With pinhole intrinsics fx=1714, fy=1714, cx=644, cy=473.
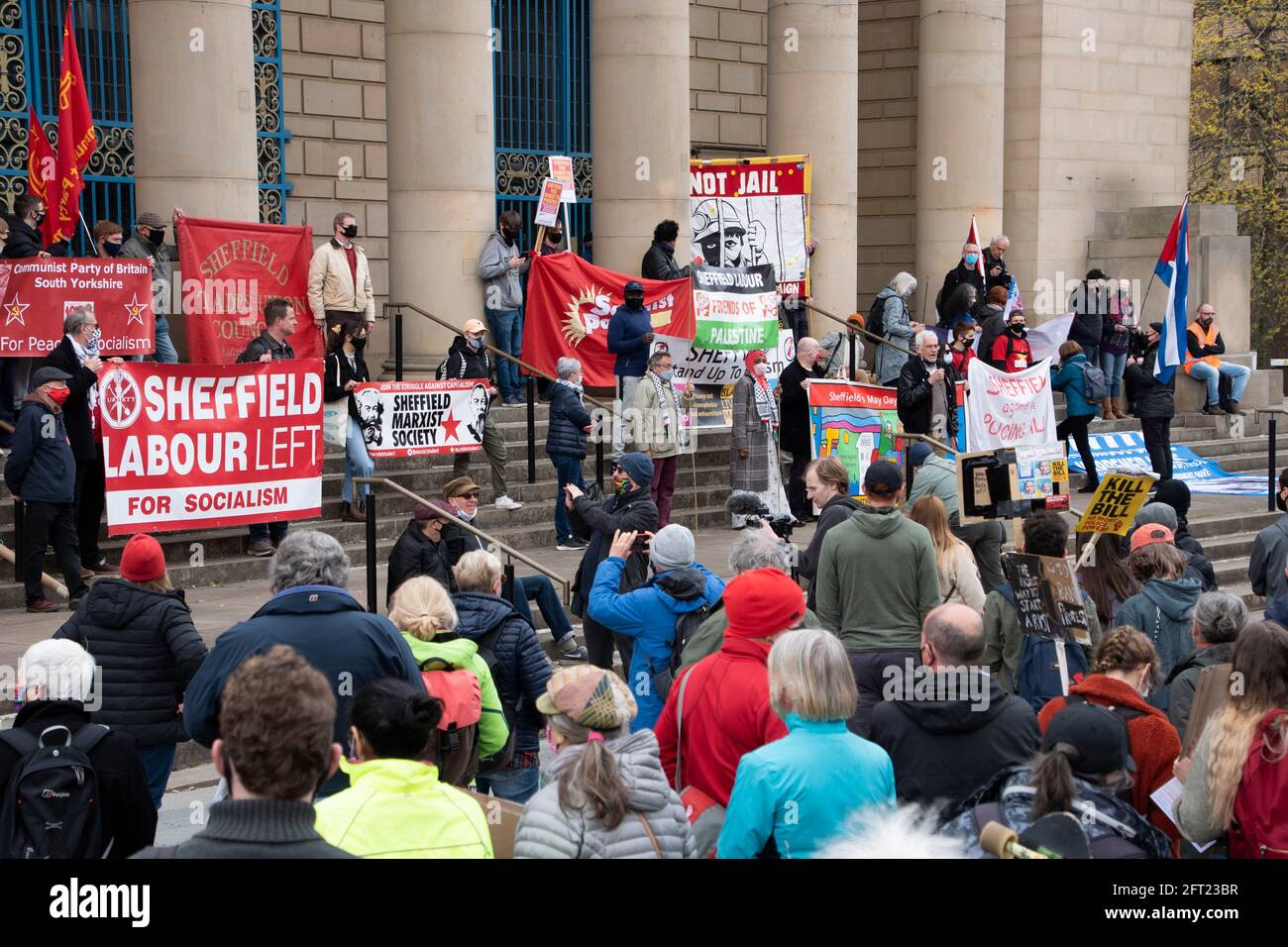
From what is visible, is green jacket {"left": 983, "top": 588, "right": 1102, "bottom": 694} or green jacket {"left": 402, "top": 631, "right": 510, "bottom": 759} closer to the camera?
green jacket {"left": 402, "top": 631, "right": 510, "bottom": 759}

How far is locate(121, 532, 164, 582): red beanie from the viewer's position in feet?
22.8

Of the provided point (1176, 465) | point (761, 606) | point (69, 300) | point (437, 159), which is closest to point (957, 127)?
point (1176, 465)

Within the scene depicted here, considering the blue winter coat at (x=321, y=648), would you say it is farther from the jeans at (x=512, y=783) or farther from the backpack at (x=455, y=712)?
the jeans at (x=512, y=783)

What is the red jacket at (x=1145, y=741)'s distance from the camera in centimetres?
580

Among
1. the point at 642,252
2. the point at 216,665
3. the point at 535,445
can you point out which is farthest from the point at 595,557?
the point at 642,252

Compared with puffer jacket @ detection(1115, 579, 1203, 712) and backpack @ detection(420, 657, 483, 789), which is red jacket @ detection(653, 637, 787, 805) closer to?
backpack @ detection(420, 657, 483, 789)

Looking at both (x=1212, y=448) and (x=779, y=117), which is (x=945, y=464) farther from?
(x=1212, y=448)

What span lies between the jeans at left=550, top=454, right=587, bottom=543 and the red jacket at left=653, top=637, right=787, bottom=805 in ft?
29.3

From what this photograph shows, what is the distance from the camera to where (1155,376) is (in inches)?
768

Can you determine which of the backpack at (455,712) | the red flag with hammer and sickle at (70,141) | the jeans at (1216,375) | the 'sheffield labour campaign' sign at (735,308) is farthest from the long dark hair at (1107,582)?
the jeans at (1216,375)

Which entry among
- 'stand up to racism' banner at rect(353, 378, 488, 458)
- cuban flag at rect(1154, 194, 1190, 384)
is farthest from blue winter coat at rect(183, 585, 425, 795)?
cuban flag at rect(1154, 194, 1190, 384)

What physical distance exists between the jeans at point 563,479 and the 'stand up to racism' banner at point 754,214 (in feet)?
15.7
